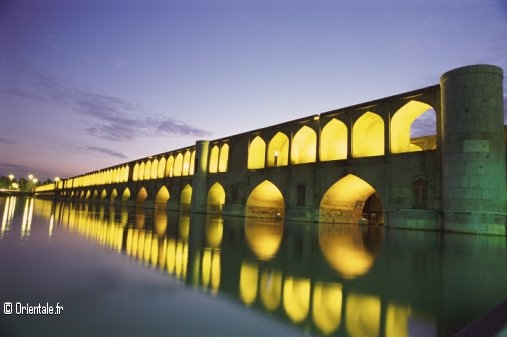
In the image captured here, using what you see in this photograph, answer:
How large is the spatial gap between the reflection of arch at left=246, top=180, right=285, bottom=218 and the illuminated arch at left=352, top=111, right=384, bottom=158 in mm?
7023

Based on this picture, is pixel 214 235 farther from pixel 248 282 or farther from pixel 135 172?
pixel 135 172

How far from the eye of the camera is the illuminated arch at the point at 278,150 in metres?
22.1

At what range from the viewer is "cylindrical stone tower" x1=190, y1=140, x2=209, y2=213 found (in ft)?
89.3

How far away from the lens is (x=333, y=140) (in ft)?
62.1

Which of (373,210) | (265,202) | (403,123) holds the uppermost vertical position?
(403,123)

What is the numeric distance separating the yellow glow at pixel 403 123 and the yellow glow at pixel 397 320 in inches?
515

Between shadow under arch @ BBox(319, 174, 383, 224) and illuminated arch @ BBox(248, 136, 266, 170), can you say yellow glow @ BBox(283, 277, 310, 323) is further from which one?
illuminated arch @ BBox(248, 136, 266, 170)

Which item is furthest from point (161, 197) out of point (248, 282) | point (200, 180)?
point (248, 282)

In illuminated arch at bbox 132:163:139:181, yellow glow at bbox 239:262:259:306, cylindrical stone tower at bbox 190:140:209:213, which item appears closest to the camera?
yellow glow at bbox 239:262:259:306

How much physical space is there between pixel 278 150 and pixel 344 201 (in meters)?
6.14

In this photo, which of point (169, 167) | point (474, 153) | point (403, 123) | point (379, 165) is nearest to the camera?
point (474, 153)

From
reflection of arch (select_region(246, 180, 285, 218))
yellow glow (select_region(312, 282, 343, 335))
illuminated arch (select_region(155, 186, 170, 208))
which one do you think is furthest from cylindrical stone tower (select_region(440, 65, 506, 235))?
illuminated arch (select_region(155, 186, 170, 208))

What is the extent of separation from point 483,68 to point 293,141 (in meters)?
10.0

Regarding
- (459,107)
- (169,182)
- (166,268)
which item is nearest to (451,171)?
(459,107)
